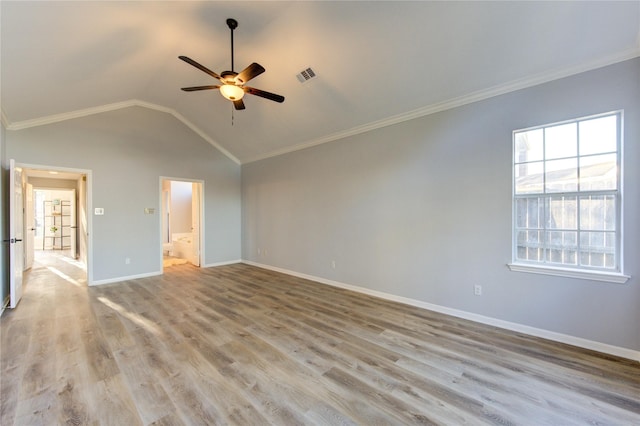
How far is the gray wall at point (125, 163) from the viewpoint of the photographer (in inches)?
181

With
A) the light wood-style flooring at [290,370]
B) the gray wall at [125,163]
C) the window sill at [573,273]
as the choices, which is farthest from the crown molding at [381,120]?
the light wood-style flooring at [290,370]

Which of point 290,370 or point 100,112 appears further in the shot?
point 100,112

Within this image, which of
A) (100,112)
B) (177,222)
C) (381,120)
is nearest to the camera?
(381,120)

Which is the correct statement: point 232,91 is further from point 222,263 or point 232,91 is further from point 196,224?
point 222,263

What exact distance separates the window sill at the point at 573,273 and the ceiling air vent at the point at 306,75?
349 centimetres

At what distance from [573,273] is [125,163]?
286 inches

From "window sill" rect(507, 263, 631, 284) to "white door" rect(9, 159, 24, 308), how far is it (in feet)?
21.4

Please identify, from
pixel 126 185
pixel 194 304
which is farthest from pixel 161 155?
pixel 194 304

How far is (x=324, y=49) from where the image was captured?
3168mm

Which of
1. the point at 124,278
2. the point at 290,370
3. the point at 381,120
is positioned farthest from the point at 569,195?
the point at 124,278

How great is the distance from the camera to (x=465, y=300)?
3.32 m

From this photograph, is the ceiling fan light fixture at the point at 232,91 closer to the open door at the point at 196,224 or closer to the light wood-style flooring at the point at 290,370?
the light wood-style flooring at the point at 290,370

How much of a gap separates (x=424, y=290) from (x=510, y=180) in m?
1.78

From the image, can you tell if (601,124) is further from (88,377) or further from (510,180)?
(88,377)
